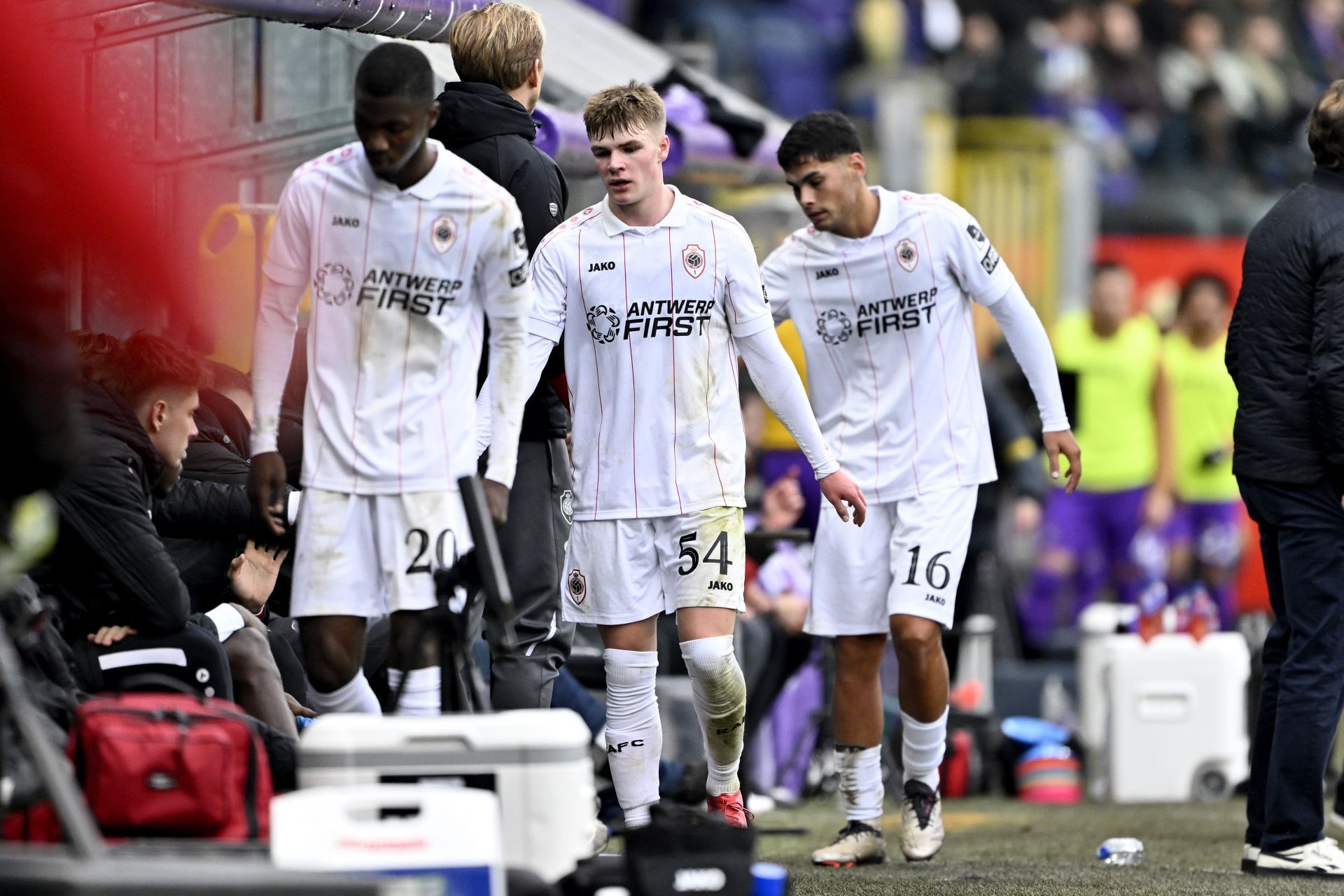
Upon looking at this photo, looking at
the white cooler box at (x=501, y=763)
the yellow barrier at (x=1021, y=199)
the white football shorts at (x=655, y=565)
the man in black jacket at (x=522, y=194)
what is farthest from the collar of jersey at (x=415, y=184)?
the yellow barrier at (x=1021, y=199)

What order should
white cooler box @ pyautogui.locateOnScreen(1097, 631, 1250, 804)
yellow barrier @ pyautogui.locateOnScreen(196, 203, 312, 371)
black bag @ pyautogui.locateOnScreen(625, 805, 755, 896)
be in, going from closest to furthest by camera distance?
1. black bag @ pyautogui.locateOnScreen(625, 805, 755, 896)
2. yellow barrier @ pyautogui.locateOnScreen(196, 203, 312, 371)
3. white cooler box @ pyautogui.locateOnScreen(1097, 631, 1250, 804)

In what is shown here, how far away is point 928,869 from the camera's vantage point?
663 cm

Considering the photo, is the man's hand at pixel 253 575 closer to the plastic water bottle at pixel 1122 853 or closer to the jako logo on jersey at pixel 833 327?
the jako logo on jersey at pixel 833 327

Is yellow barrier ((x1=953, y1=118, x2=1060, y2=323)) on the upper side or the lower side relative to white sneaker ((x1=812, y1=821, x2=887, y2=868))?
upper

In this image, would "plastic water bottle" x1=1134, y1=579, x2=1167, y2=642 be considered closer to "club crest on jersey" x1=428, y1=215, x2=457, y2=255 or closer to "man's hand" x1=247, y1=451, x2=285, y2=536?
"club crest on jersey" x1=428, y1=215, x2=457, y2=255

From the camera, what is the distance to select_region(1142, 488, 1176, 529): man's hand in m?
12.8

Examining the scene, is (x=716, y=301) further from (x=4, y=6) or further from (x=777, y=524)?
(x=4, y=6)

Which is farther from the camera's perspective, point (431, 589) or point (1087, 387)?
point (1087, 387)

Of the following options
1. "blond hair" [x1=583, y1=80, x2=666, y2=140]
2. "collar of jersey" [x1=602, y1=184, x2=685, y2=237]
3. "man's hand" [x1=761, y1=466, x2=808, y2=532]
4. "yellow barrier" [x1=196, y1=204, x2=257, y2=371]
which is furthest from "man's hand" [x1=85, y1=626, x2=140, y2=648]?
"man's hand" [x1=761, y1=466, x2=808, y2=532]

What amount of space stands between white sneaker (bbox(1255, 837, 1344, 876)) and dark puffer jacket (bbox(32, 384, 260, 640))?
3.32 metres

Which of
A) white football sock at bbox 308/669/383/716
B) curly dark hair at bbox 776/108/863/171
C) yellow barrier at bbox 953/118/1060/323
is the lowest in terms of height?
white football sock at bbox 308/669/383/716

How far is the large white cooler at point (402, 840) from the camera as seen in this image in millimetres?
4117

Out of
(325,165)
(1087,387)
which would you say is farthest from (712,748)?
(1087,387)

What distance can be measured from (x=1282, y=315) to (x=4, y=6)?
16.1ft
